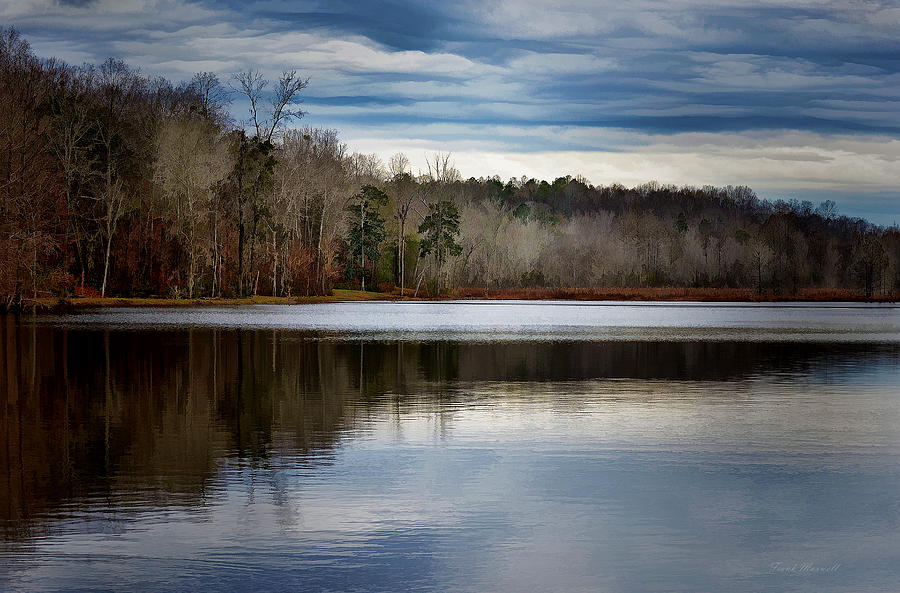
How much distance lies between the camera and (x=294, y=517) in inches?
348

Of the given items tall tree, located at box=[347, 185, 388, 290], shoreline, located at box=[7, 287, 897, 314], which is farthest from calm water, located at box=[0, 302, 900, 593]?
tall tree, located at box=[347, 185, 388, 290]

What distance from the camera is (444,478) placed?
35.0 feet

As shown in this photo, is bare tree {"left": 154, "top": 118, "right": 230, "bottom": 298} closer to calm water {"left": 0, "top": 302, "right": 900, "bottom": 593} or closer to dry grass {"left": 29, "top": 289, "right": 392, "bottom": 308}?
dry grass {"left": 29, "top": 289, "right": 392, "bottom": 308}

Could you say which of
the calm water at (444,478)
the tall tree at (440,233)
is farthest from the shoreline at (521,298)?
the calm water at (444,478)

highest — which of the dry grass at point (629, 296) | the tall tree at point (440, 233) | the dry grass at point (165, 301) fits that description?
the tall tree at point (440, 233)

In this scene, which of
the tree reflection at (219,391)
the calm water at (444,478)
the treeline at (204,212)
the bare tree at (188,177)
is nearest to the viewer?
the calm water at (444,478)

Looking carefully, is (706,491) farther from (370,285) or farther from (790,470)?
(370,285)

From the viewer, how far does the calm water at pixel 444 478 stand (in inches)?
294

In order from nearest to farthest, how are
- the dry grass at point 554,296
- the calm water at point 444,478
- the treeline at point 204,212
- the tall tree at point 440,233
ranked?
1. the calm water at point 444,478
2. the treeline at point 204,212
3. the dry grass at point 554,296
4. the tall tree at point 440,233

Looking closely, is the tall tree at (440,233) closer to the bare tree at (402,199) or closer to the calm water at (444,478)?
the bare tree at (402,199)

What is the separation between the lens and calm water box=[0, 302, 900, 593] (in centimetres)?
747

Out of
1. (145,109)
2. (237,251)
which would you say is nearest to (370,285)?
(237,251)

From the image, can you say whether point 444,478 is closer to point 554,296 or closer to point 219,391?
point 219,391

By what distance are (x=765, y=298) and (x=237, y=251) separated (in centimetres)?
6424
